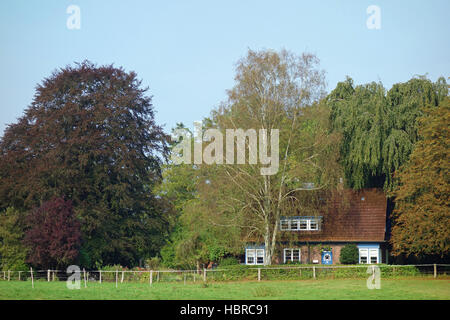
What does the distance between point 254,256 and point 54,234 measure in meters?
15.7

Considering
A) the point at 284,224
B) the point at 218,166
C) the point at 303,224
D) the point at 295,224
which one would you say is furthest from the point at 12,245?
the point at 303,224

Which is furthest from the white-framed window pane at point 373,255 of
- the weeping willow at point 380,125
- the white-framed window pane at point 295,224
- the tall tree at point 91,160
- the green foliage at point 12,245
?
the green foliage at point 12,245

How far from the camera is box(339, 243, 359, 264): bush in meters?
46.5

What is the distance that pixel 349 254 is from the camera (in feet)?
153

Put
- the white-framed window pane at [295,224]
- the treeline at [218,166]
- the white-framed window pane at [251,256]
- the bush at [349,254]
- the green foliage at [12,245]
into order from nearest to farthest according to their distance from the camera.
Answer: the treeline at [218,166] → the green foliage at [12,245] → the bush at [349,254] → the white-framed window pane at [295,224] → the white-framed window pane at [251,256]

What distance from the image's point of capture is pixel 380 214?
48500 mm

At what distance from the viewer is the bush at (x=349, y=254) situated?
46.5 meters

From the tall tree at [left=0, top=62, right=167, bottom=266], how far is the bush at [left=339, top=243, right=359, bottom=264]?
1416cm

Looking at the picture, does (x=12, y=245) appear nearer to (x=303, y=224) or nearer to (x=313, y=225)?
(x=303, y=224)

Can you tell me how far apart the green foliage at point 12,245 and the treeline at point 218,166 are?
8 centimetres

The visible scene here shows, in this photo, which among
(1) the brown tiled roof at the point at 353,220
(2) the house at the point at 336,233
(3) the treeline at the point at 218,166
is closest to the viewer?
(3) the treeline at the point at 218,166

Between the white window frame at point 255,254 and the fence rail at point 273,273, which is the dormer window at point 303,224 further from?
the fence rail at point 273,273

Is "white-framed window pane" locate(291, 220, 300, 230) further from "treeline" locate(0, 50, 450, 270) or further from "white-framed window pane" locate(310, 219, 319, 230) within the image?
"treeline" locate(0, 50, 450, 270)

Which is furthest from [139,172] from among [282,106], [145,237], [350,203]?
[350,203]
